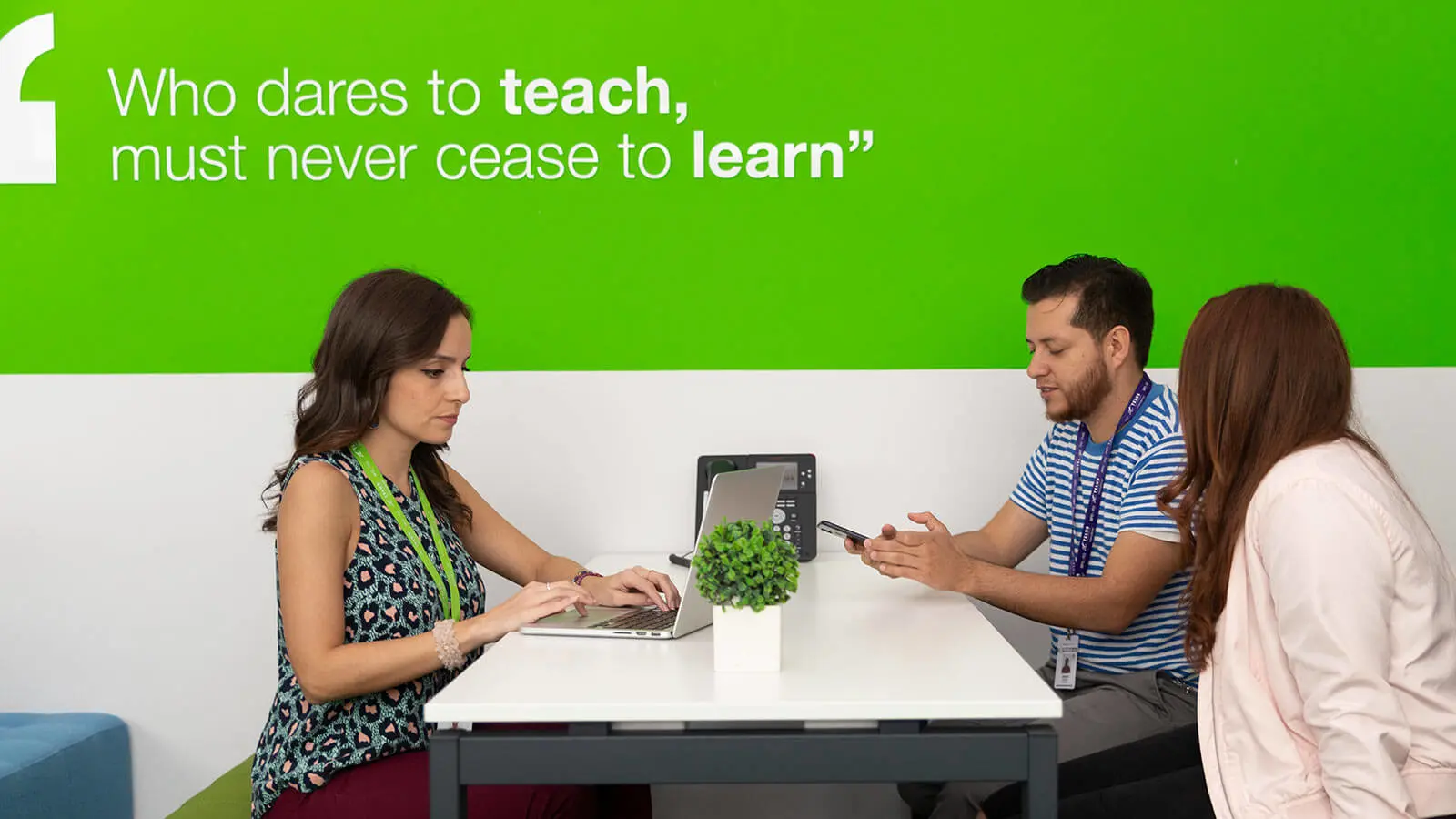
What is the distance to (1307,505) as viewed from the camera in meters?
1.67

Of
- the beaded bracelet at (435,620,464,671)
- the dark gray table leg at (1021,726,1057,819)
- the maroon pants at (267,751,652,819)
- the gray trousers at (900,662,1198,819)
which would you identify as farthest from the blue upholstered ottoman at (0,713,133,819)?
the dark gray table leg at (1021,726,1057,819)

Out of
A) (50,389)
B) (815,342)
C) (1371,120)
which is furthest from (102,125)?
(1371,120)

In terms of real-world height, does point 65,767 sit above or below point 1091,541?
below

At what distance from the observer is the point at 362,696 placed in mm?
2057

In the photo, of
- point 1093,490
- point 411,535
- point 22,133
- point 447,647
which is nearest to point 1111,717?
point 1093,490

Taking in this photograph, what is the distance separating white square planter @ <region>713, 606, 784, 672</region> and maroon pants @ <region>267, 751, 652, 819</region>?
1.42 ft

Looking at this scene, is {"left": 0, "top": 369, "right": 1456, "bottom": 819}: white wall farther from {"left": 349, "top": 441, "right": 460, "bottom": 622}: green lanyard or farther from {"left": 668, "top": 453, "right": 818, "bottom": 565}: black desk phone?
{"left": 349, "top": 441, "right": 460, "bottom": 622}: green lanyard

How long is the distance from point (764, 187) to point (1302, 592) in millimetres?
1843

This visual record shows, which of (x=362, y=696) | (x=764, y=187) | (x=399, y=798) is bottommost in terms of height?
(x=399, y=798)

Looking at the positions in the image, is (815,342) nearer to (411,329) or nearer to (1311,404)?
(411,329)

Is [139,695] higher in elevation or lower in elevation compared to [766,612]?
lower

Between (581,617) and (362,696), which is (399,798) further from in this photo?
(581,617)

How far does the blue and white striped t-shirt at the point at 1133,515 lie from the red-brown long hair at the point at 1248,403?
44 cm

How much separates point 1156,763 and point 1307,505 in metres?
0.69
